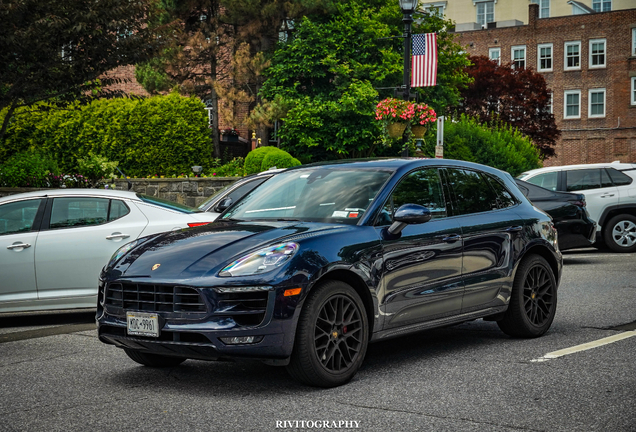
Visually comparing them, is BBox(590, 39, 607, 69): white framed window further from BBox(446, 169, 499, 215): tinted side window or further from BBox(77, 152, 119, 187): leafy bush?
BBox(446, 169, 499, 215): tinted side window

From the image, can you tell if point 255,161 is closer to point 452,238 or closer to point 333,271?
point 452,238

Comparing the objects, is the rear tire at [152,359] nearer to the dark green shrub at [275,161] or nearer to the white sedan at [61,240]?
the white sedan at [61,240]

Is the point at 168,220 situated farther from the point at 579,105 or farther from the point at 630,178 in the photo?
the point at 579,105

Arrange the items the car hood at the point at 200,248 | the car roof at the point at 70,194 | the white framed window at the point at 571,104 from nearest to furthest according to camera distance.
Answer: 1. the car hood at the point at 200,248
2. the car roof at the point at 70,194
3. the white framed window at the point at 571,104

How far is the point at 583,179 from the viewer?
17562 mm

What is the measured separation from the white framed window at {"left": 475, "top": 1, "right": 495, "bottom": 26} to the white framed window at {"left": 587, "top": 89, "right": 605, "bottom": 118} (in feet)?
40.0

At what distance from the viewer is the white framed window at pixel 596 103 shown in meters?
60.7

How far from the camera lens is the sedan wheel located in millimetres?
17594

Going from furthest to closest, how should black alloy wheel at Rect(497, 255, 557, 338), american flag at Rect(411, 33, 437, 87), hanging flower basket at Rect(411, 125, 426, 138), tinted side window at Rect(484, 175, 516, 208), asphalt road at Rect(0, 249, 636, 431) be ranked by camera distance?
hanging flower basket at Rect(411, 125, 426, 138)
american flag at Rect(411, 33, 437, 87)
tinted side window at Rect(484, 175, 516, 208)
black alloy wheel at Rect(497, 255, 557, 338)
asphalt road at Rect(0, 249, 636, 431)

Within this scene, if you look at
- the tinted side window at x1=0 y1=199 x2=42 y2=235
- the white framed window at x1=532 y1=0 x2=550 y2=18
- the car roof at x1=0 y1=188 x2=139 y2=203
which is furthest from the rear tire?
the white framed window at x1=532 y1=0 x2=550 y2=18

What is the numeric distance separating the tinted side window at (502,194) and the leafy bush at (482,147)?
21.0 meters

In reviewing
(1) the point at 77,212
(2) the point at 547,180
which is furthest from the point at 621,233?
(1) the point at 77,212

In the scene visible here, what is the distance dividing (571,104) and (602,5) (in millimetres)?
9935

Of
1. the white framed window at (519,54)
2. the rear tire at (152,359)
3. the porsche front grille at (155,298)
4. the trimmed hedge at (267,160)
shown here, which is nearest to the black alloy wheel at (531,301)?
the rear tire at (152,359)
